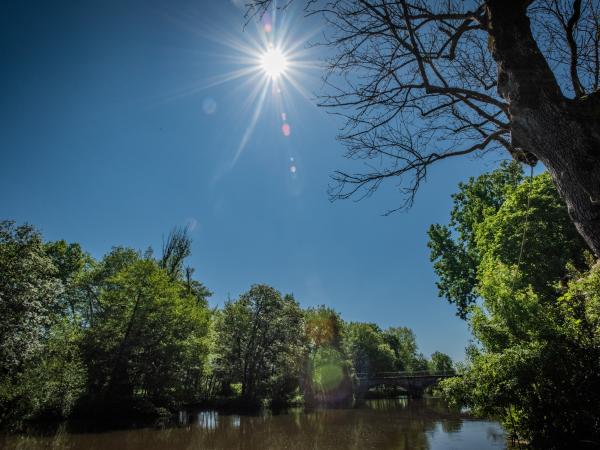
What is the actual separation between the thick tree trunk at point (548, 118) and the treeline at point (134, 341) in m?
20.9

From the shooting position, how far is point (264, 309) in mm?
33688

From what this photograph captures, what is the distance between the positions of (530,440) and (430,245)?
18.7 m

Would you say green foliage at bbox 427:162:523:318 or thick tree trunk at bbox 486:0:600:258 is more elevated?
green foliage at bbox 427:162:523:318

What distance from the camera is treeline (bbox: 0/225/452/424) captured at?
56.1 ft

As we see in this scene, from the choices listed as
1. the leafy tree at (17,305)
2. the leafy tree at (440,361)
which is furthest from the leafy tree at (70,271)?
the leafy tree at (440,361)

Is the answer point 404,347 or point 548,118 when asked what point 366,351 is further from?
point 548,118

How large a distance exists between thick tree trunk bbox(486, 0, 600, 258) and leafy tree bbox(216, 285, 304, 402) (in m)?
32.3

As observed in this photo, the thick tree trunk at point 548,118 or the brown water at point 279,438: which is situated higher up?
the thick tree trunk at point 548,118

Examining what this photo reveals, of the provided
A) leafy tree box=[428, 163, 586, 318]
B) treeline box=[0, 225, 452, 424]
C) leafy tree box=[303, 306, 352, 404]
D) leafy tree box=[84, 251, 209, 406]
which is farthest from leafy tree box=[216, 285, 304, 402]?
leafy tree box=[428, 163, 586, 318]

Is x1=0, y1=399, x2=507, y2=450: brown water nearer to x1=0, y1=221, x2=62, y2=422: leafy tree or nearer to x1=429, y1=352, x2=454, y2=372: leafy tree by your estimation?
x1=0, y1=221, x2=62, y2=422: leafy tree

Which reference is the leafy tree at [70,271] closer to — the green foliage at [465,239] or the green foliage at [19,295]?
the green foliage at [19,295]

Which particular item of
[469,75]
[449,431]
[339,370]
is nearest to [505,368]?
[469,75]

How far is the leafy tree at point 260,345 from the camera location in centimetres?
3234

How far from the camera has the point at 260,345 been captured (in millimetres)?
32812
